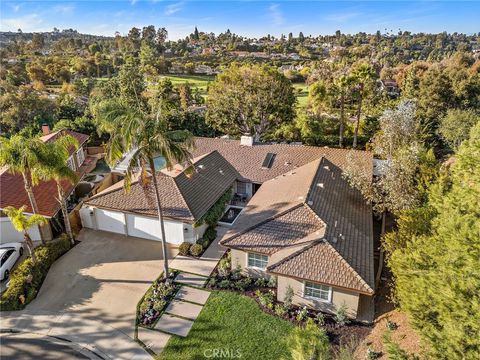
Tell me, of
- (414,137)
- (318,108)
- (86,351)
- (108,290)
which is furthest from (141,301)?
(318,108)

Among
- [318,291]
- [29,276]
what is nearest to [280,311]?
[318,291]

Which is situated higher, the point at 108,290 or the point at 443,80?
the point at 443,80

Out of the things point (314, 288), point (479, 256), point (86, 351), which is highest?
point (479, 256)

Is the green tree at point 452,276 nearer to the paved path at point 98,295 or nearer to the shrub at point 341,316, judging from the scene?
the shrub at point 341,316

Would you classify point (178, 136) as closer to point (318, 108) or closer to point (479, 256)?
point (479, 256)

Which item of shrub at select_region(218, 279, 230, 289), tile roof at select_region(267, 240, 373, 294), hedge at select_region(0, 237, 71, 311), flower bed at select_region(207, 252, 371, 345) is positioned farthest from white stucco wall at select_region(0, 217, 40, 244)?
tile roof at select_region(267, 240, 373, 294)
